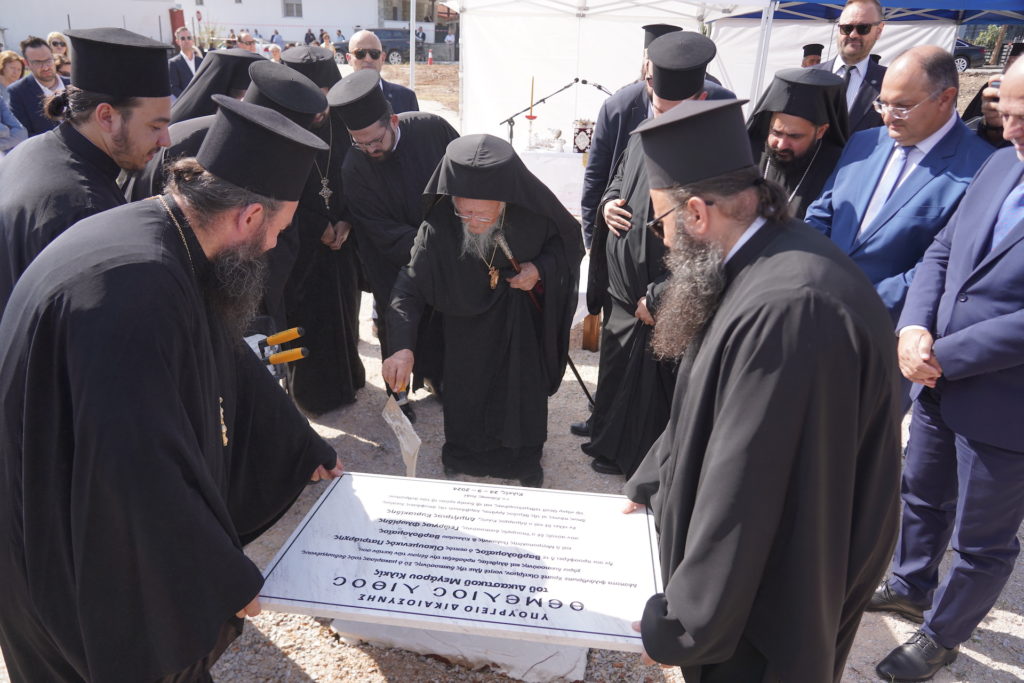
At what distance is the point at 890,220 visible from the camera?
10.5 feet

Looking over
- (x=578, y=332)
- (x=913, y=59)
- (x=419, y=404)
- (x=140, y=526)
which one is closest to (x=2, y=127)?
(x=419, y=404)

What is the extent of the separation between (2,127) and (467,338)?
704cm

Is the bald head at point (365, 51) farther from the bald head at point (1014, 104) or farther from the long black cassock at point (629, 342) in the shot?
the bald head at point (1014, 104)

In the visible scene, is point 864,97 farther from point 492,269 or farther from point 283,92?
point 283,92

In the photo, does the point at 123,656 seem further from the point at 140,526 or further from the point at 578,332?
the point at 578,332

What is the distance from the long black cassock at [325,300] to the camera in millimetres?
4691

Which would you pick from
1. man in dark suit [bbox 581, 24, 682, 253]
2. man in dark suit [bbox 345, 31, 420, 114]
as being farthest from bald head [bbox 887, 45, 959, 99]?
man in dark suit [bbox 345, 31, 420, 114]

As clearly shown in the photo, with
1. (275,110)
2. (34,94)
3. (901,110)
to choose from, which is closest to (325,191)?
(275,110)

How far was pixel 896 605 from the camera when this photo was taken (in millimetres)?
3156

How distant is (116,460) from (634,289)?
283 cm

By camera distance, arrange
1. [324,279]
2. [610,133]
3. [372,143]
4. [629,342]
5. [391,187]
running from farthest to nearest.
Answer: [324,279]
[610,133]
[391,187]
[372,143]
[629,342]

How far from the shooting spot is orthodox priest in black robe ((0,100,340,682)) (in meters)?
1.68

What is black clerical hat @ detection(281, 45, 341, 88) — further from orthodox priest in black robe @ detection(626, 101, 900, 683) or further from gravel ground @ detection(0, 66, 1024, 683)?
orthodox priest in black robe @ detection(626, 101, 900, 683)

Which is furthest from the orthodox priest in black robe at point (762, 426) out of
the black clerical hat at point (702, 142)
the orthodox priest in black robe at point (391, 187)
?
the orthodox priest in black robe at point (391, 187)
